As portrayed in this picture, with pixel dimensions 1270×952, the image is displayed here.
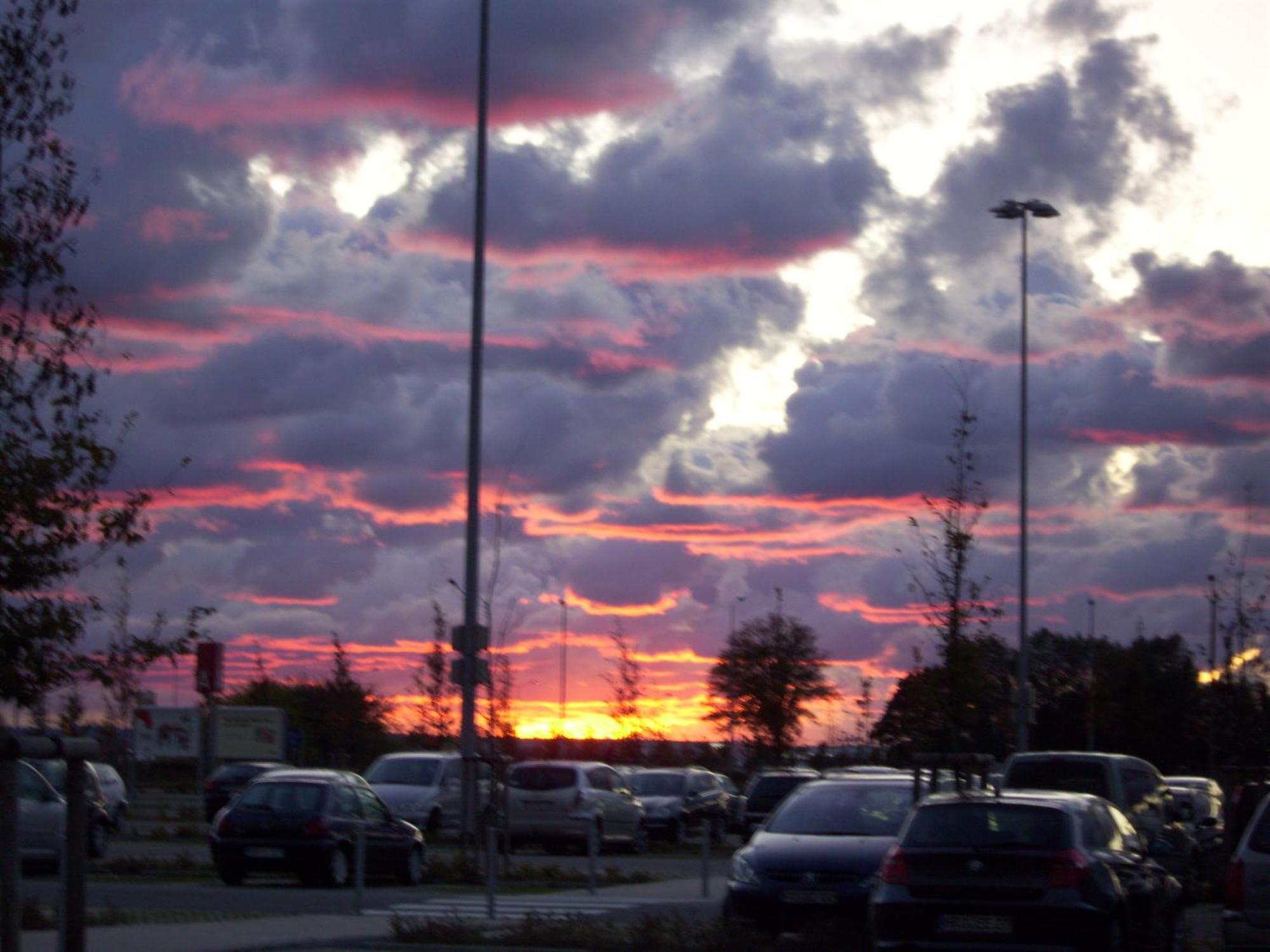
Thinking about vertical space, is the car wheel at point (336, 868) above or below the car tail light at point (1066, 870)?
Answer: below

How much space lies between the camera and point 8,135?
1505cm

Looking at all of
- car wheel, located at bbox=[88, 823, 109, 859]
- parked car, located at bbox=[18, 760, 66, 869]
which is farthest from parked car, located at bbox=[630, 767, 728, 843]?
parked car, located at bbox=[18, 760, 66, 869]

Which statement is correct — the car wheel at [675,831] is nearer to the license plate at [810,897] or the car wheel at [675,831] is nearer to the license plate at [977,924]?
the license plate at [810,897]

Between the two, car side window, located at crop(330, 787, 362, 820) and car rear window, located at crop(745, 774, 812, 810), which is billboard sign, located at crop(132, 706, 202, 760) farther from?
car side window, located at crop(330, 787, 362, 820)

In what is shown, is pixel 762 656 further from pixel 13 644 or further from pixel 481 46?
pixel 13 644

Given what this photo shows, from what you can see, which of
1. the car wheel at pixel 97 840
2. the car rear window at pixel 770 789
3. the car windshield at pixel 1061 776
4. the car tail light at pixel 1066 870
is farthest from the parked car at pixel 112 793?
the car tail light at pixel 1066 870

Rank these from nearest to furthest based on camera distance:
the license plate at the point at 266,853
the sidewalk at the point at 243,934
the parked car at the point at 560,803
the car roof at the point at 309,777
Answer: the sidewalk at the point at 243,934, the license plate at the point at 266,853, the car roof at the point at 309,777, the parked car at the point at 560,803

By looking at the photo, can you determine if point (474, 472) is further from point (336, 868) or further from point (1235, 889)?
point (1235, 889)

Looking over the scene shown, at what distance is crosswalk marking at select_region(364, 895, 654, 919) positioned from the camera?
2162cm

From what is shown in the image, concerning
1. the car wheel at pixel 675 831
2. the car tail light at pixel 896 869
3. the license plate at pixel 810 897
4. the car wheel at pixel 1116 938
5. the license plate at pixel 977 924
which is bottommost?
the car wheel at pixel 675 831

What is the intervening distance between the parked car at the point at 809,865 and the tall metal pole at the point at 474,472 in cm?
1024

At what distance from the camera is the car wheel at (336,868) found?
26172 millimetres

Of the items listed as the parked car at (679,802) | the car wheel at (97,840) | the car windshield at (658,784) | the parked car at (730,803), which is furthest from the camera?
the parked car at (730,803)

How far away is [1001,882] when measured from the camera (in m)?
13.8
